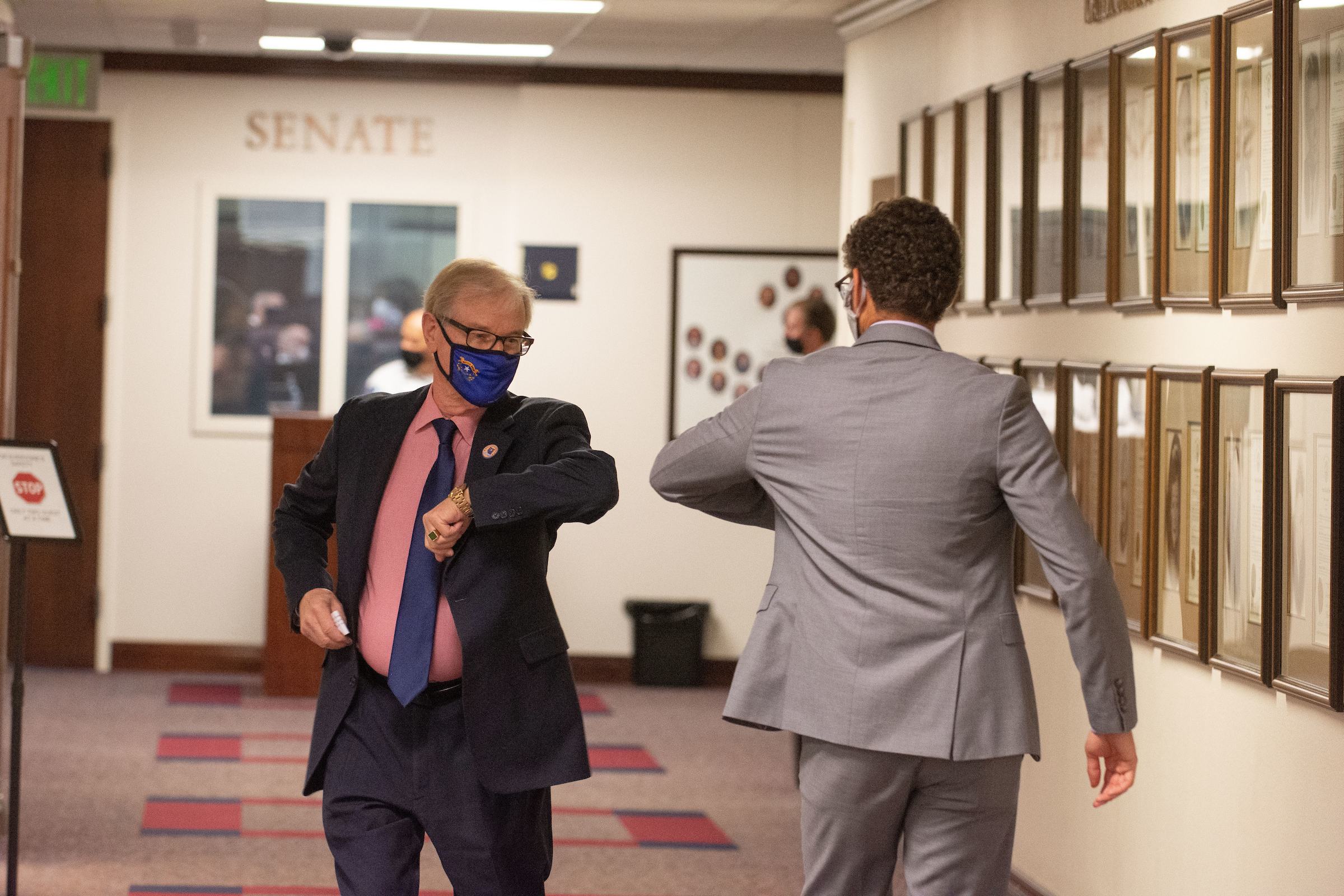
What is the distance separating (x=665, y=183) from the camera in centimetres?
873

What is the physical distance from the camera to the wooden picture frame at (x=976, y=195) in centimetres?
516

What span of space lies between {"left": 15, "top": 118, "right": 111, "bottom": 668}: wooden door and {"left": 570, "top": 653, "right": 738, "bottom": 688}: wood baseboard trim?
104 inches

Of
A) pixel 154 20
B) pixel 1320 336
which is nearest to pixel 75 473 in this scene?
pixel 154 20

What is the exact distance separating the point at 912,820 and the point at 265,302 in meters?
6.86

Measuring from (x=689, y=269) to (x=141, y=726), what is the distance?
367cm

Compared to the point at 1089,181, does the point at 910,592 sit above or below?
below

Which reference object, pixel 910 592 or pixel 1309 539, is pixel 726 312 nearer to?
pixel 1309 539

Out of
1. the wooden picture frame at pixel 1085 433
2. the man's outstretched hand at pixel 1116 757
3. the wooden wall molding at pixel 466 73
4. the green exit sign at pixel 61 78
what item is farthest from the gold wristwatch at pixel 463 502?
the wooden wall molding at pixel 466 73

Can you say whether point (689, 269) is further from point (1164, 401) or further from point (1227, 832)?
point (1227, 832)

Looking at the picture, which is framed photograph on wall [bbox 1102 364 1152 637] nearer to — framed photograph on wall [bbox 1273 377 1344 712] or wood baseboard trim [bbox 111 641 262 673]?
framed photograph on wall [bbox 1273 377 1344 712]

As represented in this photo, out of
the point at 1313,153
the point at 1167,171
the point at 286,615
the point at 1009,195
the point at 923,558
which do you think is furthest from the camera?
the point at 286,615

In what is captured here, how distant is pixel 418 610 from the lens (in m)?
2.61

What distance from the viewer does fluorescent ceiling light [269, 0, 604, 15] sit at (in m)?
6.78

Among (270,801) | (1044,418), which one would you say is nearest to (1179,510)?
(1044,418)
